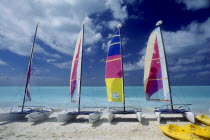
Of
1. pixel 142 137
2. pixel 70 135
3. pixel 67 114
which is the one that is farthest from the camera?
pixel 67 114

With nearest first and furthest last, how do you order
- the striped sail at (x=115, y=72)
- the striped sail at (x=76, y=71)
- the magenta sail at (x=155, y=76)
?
the striped sail at (x=115, y=72) → the magenta sail at (x=155, y=76) → the striped sail at (x=76, y=71)

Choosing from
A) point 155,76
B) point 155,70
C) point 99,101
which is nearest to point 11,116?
point 155,76

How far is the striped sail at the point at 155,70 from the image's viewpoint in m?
9.98

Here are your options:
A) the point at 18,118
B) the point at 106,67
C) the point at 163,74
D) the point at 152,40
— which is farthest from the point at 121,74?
the point at 18,118

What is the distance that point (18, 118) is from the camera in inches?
395

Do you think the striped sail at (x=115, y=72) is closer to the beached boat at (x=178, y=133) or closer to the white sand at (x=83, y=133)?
the white sand at (x=83, y=133)

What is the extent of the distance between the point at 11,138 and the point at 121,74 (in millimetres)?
8189

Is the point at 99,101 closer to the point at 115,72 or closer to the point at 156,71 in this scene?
the point at 115,72

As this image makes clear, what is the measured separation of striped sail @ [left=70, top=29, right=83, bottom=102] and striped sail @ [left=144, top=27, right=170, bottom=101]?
605 centimetres

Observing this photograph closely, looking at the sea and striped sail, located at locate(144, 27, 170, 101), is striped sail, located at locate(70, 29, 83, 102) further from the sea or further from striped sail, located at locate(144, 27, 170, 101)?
striped sail, located at locate(144, 27, 170, 101)

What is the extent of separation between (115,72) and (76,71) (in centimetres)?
355

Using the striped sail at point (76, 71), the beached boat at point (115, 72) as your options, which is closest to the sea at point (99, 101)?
the striped sail at point (76, 71)

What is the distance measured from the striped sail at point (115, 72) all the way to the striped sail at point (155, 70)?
2.51 m

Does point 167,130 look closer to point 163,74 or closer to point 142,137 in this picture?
point 142,137
